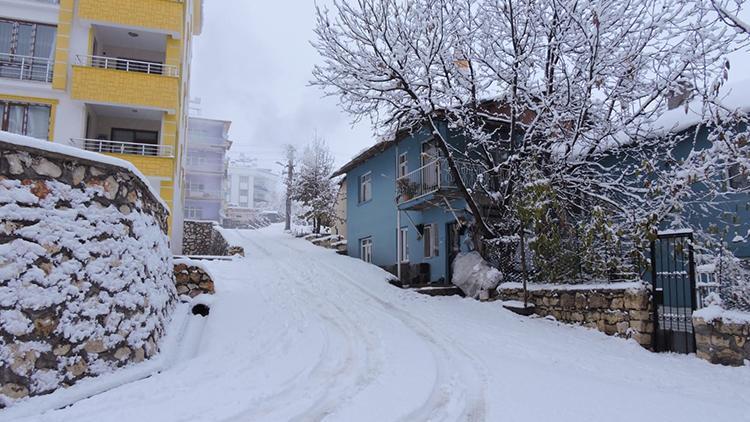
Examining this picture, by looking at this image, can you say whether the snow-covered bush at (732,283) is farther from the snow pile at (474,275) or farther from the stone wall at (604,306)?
the snow pile at (474,275)

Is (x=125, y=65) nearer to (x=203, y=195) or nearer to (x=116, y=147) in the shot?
(x=116, y=147)

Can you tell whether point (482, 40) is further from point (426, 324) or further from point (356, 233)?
point (356, 233)

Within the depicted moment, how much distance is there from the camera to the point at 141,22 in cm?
1529

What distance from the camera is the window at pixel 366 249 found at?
21000 millimetres

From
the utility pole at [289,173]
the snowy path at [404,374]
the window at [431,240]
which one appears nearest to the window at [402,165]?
the window at [431,240]

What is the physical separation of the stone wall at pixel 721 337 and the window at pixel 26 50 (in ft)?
56.3

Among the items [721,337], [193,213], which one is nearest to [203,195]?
[193,213]

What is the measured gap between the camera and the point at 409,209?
56.1 ft

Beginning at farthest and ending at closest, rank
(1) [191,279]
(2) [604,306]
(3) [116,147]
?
(3) [116,147]
(2) [604,306]
(1) [191,279]

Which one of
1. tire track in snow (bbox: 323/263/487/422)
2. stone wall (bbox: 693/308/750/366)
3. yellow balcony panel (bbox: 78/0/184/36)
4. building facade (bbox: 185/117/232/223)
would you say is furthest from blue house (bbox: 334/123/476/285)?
building facade (bbox: 185/117/232/223)

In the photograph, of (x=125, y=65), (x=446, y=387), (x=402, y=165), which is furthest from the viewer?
(x=402, y=165)

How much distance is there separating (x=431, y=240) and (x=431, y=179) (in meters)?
2.28

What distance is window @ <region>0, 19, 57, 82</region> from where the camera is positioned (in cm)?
1456

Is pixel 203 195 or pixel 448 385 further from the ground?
pixel 203 195
